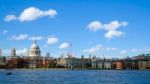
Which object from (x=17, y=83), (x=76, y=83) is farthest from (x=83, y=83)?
(x=17, y=83)

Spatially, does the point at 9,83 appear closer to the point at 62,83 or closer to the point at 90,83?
the point at 62,83

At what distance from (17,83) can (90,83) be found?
11500mm

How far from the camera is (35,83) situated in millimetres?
69062

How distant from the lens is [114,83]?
71.5m

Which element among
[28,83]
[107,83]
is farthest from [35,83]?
[107,83]

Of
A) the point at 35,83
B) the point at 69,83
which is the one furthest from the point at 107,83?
the point at 35,83

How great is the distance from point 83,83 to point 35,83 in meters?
7.57

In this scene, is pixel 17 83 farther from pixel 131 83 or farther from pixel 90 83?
pixel 131 83

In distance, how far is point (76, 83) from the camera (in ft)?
231

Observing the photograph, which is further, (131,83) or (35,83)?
(131,83)

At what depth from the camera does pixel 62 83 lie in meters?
70.8

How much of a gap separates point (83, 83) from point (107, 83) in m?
3.96

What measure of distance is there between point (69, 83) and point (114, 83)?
7211mm

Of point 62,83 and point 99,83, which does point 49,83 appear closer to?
point 62,83
